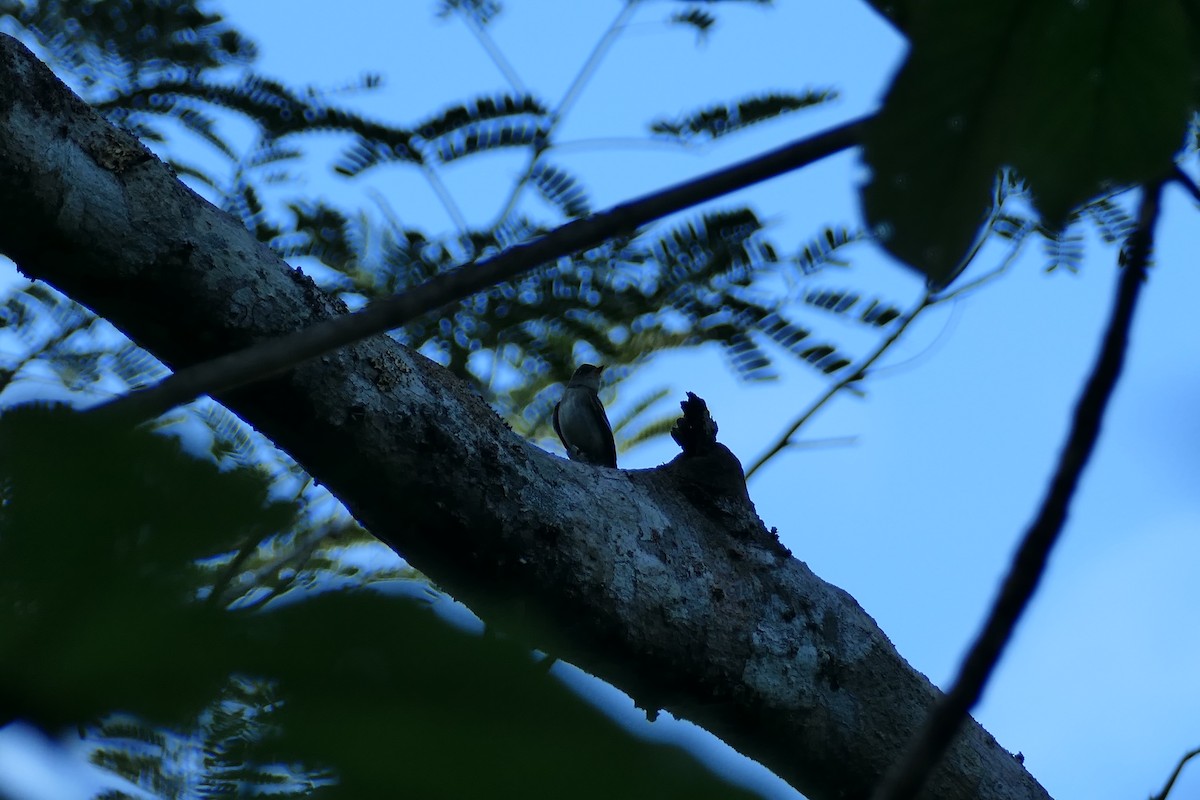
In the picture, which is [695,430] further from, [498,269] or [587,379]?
[498,269]

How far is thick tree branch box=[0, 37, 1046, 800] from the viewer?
2.74 m

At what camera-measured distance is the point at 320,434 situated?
289cm

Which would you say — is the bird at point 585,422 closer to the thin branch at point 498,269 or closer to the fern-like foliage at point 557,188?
the fern-like foliage at point 557,188

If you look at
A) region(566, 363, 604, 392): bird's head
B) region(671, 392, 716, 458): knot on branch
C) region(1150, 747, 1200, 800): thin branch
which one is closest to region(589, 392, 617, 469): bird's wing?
region(566, 363, 604, 392): bird's head

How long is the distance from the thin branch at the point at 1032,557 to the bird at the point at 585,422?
4882mm

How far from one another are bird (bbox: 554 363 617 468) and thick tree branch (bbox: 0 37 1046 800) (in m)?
2.18

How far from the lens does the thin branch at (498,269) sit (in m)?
0.77

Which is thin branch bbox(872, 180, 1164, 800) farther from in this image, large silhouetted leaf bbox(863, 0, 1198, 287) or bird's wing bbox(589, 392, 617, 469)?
bird's wing bbox(589, 392, 617, 469)

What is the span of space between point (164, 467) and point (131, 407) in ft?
0.17

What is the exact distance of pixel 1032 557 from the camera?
68 cm

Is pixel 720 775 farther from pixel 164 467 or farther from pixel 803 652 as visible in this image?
pixel 803 652

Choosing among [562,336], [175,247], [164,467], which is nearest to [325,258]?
[562,336]

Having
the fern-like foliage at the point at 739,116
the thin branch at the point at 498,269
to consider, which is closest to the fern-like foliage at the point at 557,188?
the fern-like foliage at the point at 739,116

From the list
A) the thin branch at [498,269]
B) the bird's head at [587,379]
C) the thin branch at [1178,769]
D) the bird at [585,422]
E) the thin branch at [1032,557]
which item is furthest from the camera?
the bird at [585,422]
